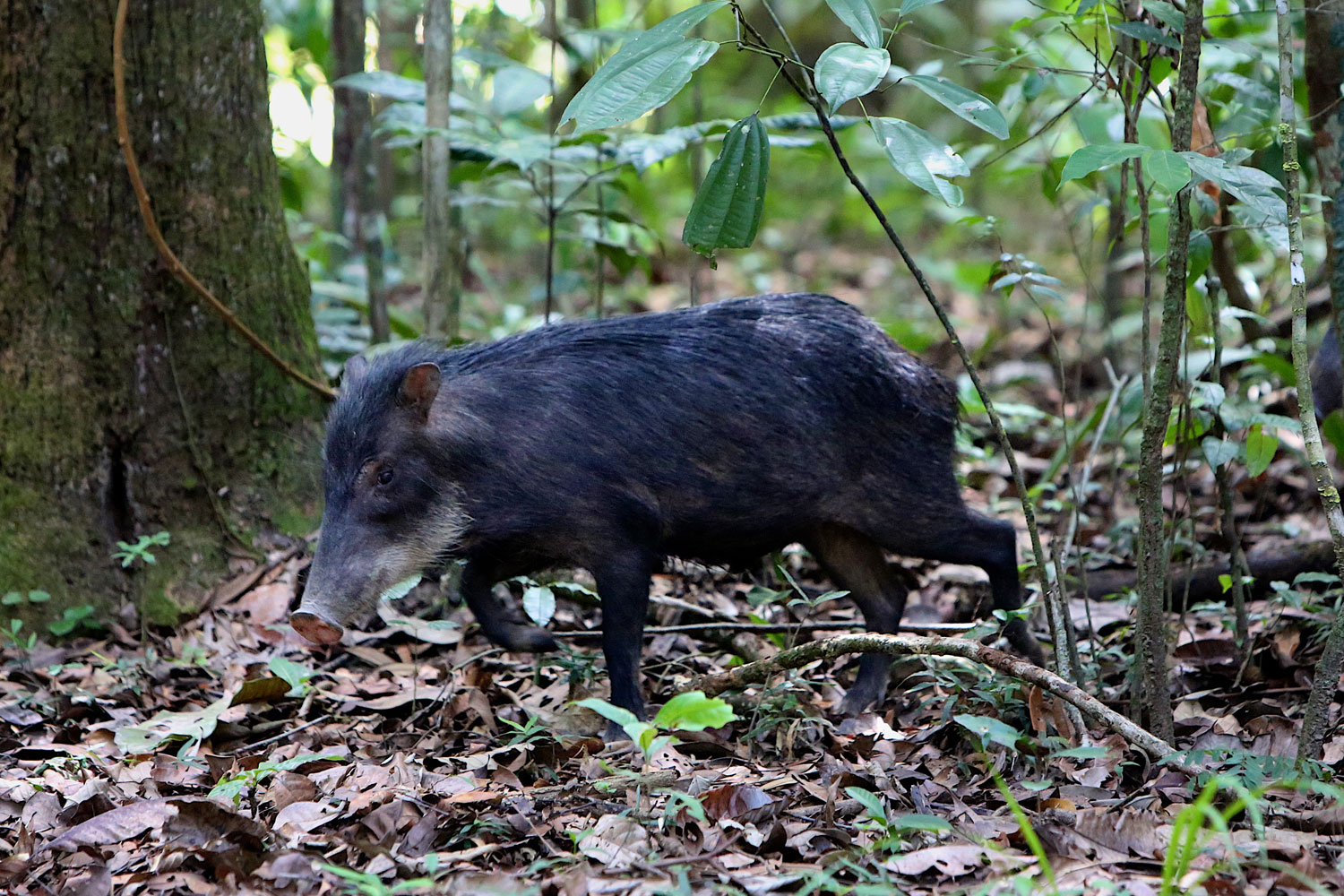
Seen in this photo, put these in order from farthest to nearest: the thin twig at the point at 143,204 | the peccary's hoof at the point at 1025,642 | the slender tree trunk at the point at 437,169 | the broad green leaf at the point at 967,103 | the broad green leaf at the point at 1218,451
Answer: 1. the slender tree trunk at the point at 437,169
2. the thin twig at the point at 143,204
3. the peccary's hoof at the point at 1025,642
4. the broad green leaf at the point at 1218,451
5. the broad green leaf at the point at 967,103

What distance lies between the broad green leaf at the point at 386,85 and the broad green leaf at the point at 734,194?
2.35m

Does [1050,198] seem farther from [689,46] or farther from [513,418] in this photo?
[513,418]

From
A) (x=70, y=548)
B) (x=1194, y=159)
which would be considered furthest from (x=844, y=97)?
(x=70, y=548)

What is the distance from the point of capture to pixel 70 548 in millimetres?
4531

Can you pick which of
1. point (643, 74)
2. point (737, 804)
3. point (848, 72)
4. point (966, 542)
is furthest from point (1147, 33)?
point (737, 804)

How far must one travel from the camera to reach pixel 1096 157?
2.59 m

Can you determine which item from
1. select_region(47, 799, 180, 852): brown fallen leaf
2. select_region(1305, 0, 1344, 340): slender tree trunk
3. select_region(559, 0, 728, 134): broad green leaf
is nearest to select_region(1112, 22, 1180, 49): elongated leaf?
select_region(1305, 0, 1344, 340): slender tree trunk

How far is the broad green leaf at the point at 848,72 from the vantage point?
101 inches

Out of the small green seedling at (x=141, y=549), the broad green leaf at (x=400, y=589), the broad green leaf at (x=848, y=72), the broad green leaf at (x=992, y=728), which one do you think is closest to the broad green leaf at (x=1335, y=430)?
the broad green leaf at (x=992, y=728)

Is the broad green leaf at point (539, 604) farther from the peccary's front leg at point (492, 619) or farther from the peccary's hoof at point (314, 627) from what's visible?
the peccary's hoof at point (314, 627)

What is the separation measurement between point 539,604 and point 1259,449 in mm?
2279

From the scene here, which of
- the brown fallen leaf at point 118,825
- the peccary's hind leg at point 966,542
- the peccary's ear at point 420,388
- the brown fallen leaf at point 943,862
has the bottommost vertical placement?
the brown fallen leaf at point 118,825

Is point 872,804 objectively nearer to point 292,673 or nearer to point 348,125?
point 292,673

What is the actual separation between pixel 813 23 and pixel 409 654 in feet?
36.9
